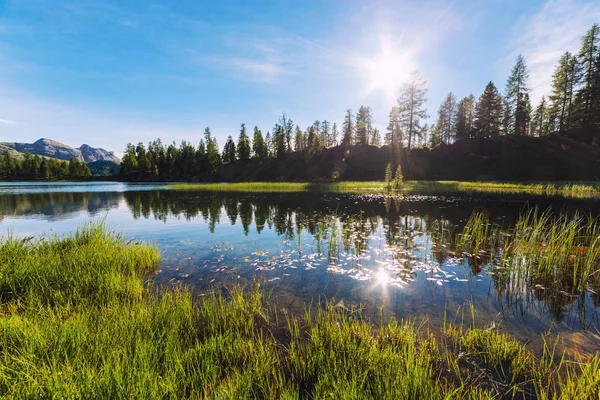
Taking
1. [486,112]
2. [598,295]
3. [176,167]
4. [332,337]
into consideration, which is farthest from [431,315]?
[176,167]

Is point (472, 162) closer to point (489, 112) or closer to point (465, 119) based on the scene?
point (489, 112)

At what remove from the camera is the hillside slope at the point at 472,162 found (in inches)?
2277

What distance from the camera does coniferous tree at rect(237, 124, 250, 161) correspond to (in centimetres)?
11866

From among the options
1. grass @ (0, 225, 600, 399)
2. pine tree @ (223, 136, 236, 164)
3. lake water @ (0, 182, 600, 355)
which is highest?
pine tree @ (223, 136, 236, 164)

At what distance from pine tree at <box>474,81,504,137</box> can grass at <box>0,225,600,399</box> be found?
91.7 meters

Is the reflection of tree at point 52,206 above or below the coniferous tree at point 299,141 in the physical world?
below

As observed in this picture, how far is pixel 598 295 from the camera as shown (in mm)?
7215

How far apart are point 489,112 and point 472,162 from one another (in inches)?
683

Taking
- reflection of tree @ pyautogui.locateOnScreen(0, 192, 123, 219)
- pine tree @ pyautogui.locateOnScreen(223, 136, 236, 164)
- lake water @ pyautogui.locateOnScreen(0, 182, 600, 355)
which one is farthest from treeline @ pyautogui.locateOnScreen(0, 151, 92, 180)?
lake water @ pyautogui.locateOnScreen(0, 182, 600, 355)

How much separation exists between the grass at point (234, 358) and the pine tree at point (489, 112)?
91748 mm

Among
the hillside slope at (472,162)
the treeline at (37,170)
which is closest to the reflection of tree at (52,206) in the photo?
the hillside slope at (472,162)

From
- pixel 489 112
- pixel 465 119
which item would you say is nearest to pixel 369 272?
pixel 489 112

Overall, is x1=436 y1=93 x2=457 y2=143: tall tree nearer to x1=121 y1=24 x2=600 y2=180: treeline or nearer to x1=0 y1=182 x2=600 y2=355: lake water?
→ x1=121 y1=24 x2=600 y2=180: treeline

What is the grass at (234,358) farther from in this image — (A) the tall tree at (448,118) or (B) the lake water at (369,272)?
(A) the tall tree at (448,118)
